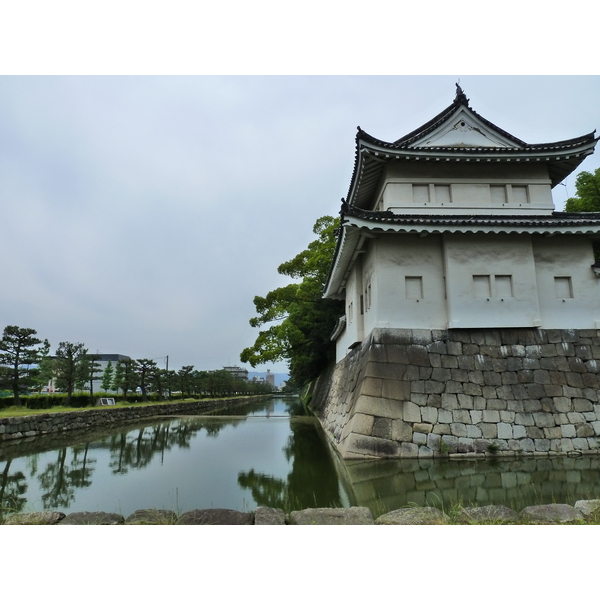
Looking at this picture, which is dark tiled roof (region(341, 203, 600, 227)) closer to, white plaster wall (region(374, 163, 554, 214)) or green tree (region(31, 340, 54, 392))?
white plaster wall (region(374, 163, 554, 214))

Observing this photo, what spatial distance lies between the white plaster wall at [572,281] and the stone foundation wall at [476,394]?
36 cm

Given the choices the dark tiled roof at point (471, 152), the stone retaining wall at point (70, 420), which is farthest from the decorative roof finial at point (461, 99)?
the stone retaining wall at point (70, 420)

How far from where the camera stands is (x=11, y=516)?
4207 millimetres

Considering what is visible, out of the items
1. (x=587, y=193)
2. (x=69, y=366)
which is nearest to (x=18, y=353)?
(x=69, y=366)

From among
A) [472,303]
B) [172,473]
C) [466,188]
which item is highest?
[466,188]

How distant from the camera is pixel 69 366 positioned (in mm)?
20219

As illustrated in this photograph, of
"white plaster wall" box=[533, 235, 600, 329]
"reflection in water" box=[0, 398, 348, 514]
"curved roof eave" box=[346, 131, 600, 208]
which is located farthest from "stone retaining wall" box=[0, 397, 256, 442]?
"white plaster wall" box=[533, 235, 600, 329]

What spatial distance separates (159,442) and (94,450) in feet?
7.13

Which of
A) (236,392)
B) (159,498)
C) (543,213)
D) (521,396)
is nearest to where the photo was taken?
(159,498)

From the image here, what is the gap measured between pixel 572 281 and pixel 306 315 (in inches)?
564

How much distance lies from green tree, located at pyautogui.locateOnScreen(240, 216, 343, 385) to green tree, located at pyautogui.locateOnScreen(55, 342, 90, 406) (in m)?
8.91

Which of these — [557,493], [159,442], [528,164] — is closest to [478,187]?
[528,164]

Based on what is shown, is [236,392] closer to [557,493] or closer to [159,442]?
[159,442]

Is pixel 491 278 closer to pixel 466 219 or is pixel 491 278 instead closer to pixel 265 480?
pixel 466 219
